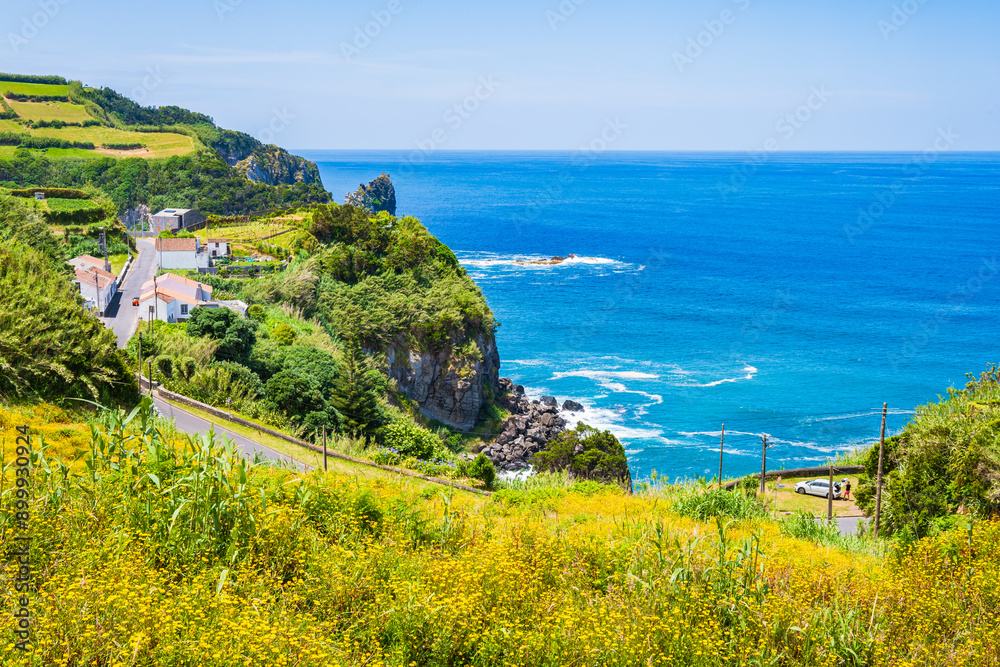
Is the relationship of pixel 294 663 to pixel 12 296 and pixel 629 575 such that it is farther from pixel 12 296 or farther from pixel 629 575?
pixel 12 296

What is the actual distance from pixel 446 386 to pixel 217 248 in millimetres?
20682

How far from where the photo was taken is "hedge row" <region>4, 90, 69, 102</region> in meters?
113

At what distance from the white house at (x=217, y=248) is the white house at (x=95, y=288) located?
Result: 33.9ft

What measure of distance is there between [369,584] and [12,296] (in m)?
14.5

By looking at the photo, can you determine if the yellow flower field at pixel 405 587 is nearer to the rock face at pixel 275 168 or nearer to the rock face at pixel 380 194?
the rock face at pixel 275 168

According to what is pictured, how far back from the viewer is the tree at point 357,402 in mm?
33188

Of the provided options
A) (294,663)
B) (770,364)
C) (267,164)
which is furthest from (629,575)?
(267,164)

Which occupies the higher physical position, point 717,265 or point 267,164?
point 267,164

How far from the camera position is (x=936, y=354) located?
6138cm

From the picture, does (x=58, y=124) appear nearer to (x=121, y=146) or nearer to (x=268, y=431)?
(x=121, y=146)

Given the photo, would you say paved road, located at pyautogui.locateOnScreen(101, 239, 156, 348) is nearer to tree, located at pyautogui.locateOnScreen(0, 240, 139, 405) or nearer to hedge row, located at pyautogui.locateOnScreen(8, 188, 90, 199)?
tree, located at pyautogui.locateOnScreen(0, 240, 139, 405)

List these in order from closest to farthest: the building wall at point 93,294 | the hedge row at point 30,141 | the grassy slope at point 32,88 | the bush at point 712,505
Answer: the bush at point 712,505, the building wall at point 93,294, the hedge row at point 30,141, the grassy slope at point 32,88

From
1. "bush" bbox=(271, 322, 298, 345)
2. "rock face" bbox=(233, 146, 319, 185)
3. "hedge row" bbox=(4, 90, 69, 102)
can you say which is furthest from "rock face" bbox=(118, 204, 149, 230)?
"bush" bbox=(271, 322, 298, 345)

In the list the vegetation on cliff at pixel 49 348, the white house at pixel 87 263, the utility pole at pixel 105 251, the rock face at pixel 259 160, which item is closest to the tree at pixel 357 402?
the vegetation on cliff at pixel 49 348
